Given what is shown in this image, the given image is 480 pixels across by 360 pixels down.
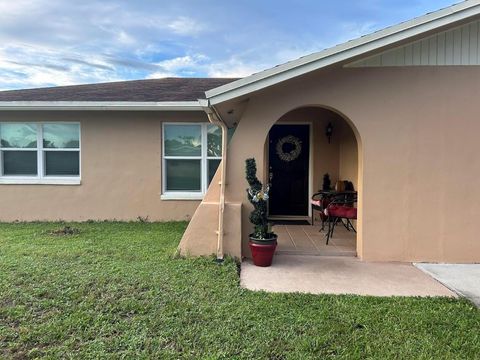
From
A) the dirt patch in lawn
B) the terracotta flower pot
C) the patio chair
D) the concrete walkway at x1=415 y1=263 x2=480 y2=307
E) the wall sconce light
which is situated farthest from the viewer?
the wall sconce light

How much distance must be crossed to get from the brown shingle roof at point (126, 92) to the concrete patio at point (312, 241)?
3621 millimetres

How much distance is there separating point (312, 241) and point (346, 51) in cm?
327

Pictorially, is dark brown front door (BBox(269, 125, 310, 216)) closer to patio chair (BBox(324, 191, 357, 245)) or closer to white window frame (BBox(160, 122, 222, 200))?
patio chair (BBox(324, 191, 357, 245))

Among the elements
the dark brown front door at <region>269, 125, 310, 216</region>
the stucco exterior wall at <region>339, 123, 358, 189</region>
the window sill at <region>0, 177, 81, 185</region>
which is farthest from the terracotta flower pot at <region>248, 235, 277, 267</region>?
the window sill at <region>0, 177, 81, 185</region>

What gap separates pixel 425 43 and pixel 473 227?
9.26ft

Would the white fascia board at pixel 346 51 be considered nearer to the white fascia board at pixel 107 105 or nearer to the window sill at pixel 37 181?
the white fascia board at pixel 107 105

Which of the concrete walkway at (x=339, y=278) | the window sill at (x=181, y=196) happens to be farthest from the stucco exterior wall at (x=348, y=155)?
the window sill at (x=181, y=196)

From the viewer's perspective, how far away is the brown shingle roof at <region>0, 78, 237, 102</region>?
801 cm

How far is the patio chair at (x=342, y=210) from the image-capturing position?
6.10 m

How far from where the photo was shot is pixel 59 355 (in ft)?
8.80

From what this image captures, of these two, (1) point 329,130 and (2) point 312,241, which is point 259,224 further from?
(1) point 329,130

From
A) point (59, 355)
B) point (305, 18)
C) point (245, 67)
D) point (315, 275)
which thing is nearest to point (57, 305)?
point (59, 355)

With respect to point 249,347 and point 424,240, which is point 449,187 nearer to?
point 424,240

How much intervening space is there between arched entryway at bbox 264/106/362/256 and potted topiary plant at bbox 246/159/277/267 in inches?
94.8
